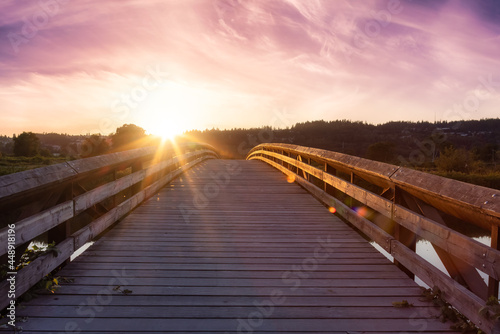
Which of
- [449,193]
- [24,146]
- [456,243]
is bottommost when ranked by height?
[24,146]

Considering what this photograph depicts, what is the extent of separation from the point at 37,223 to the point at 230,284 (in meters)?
1.49

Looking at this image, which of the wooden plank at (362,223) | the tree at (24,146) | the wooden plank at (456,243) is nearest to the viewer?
the wooden plank at (456,243)

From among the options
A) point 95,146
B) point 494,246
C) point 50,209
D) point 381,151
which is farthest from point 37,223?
point 381,151

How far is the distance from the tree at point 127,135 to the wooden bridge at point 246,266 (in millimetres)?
50230

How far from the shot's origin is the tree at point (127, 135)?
52.5 m

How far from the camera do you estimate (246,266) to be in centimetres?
328

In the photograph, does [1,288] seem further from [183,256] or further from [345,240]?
[345,240]

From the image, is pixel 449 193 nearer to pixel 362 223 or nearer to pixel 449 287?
pixel 449 287

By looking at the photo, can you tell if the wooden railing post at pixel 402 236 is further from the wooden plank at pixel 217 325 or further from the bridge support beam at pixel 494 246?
the bridge support beam at pixel 494 246

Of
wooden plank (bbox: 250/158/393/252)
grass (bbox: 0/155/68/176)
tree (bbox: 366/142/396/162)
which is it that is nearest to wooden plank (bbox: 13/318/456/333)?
wooden plank (bbox: 250/158/393/252)

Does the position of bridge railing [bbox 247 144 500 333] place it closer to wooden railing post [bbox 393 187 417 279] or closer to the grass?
wooden railing post [bbox 393 187 417 279]

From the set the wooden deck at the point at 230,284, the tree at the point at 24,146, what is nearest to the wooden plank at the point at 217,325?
the wooden deck at the point at 230,284

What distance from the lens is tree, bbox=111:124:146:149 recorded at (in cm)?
5247

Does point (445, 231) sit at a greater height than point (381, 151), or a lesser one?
greater
